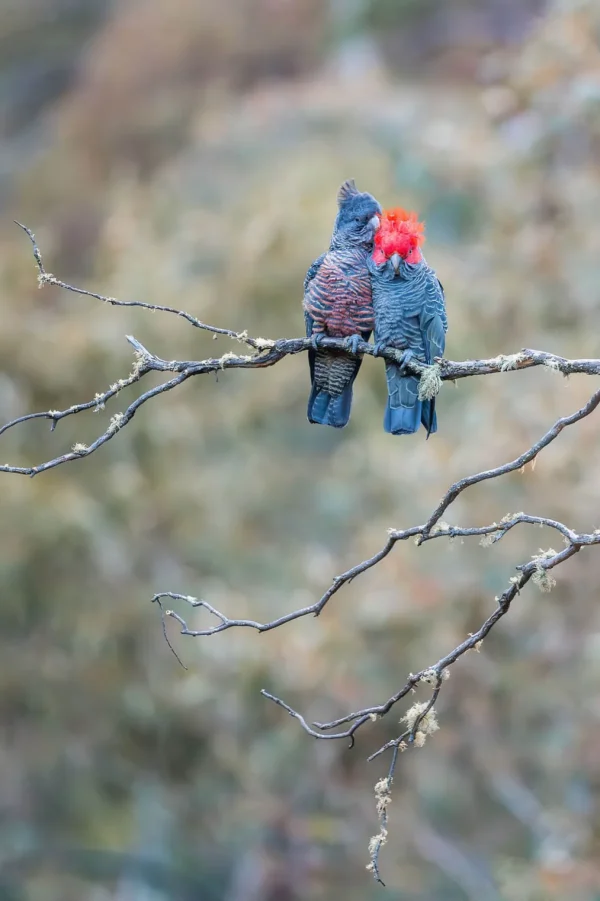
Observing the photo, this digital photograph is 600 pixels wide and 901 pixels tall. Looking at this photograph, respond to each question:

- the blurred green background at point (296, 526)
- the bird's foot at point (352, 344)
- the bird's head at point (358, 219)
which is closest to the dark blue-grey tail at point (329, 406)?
the bird's foot at point (352, 344)

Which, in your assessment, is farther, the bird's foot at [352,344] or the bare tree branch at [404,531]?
the bird's foot at [352,344]

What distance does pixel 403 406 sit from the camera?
3646 millimetres

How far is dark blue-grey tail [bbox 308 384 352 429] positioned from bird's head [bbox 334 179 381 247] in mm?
622

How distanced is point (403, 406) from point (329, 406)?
1.13 ft

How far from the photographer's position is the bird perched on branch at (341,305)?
153 inches

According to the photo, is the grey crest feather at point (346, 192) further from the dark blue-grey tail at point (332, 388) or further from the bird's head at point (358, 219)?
the dark blue-grey tail at point (332, 388)

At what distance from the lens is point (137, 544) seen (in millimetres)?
11633

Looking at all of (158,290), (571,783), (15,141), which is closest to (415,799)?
(571,783)

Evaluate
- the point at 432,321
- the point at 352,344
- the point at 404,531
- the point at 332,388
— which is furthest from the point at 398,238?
the point at 404,531

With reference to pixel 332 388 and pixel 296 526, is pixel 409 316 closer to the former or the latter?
pixel 332 388

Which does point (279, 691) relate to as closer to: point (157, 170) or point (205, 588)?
point (205, 588)

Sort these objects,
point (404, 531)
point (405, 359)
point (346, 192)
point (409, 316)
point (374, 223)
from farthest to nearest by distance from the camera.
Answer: point (346, 192) < point (374, 223) < point (409, 316) < point (405, 359) < point (404, 531)

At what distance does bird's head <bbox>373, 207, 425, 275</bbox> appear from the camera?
152 inches

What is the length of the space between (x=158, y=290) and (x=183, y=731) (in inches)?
187
